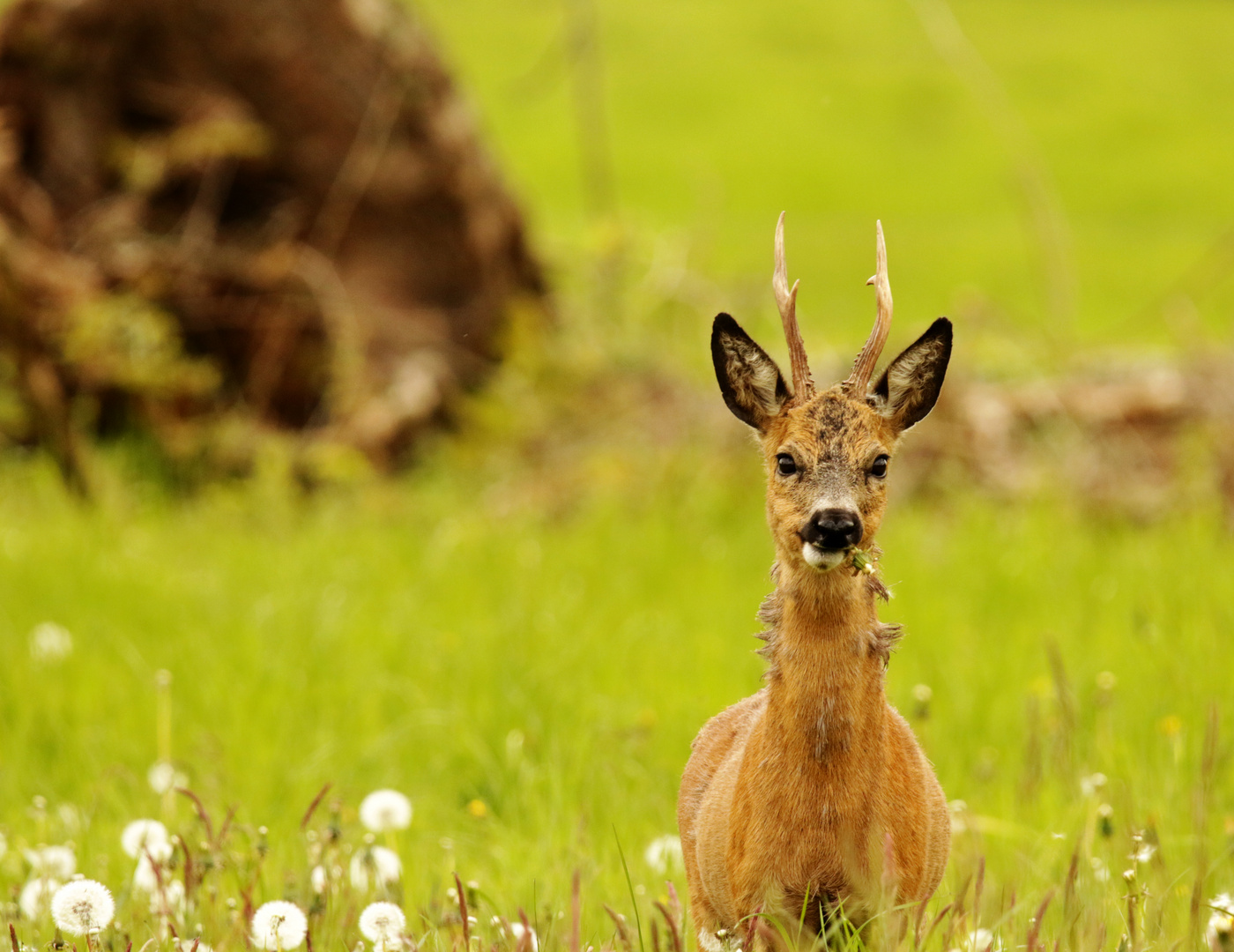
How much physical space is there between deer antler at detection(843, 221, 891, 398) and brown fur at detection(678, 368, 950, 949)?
4 cm

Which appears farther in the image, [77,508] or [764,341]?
[764,341]

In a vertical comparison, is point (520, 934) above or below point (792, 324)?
below

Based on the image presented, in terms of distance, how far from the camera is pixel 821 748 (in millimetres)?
2484

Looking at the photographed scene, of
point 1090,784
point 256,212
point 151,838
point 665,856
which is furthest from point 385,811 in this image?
point 256,212

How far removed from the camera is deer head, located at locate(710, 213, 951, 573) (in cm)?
245

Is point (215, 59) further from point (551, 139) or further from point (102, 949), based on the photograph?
point (551, 139)

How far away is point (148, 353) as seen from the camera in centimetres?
809

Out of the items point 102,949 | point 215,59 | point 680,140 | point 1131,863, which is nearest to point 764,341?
point 215,59

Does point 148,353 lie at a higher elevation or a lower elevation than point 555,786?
higher

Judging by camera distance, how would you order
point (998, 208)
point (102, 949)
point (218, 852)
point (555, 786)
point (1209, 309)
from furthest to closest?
point (998, 208) < point (1209, 309) < point (555, 786) < point (218, 852) < point (102, 949)

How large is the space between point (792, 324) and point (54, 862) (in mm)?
2499

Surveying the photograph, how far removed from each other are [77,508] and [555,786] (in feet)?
15.0

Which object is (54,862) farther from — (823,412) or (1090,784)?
(1090,784)

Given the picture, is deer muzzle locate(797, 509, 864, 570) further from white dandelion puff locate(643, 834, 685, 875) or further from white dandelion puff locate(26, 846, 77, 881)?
white dandelion puff locate(26, 846, 77, 881)
